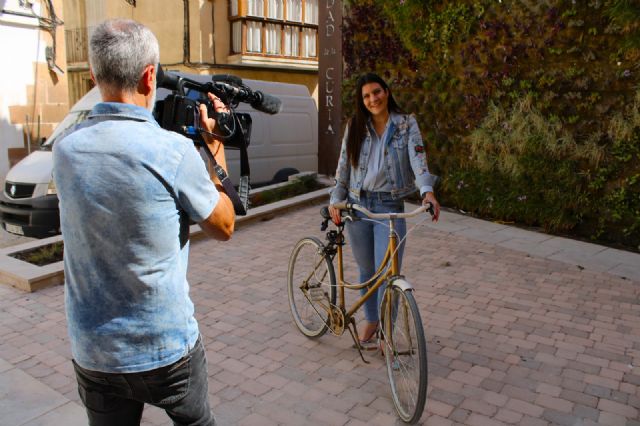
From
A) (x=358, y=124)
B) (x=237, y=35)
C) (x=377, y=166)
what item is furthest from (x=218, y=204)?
(x=237, y=35)

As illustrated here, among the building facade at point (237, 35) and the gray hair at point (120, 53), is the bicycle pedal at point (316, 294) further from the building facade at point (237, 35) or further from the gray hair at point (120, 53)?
the building facade at point (237, 35)

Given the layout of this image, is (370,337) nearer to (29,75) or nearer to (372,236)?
(372,236)

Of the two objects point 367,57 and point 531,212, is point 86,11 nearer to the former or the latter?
point 367,57

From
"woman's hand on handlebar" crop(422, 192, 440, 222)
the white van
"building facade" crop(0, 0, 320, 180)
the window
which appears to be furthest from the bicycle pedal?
the window

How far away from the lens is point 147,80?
1646 mm

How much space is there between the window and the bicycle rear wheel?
14.1 m

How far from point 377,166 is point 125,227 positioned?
2.35 m

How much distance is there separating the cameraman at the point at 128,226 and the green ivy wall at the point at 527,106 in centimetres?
571

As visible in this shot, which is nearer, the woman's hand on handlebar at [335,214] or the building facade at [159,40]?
the woman's hand on handlebar at [335,214]

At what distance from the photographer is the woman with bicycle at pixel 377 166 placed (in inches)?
145

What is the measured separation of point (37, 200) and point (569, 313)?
6122 mm

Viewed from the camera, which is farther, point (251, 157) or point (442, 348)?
point (251, 157)

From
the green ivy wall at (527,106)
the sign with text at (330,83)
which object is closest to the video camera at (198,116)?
the green ivy wall at (527,106)

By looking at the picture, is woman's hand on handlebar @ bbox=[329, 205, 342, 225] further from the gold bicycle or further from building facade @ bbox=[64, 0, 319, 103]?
building facade @ bbox=[64, 0, 319, 103]
